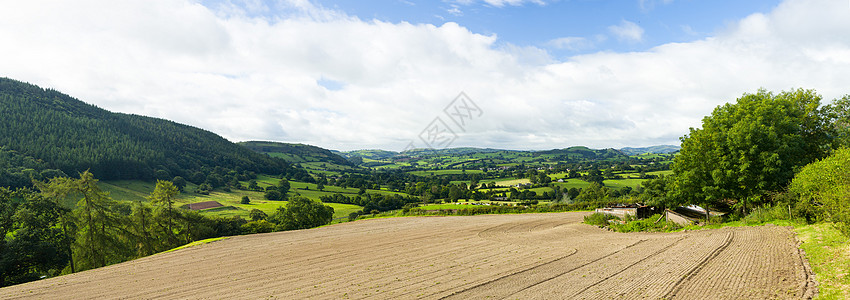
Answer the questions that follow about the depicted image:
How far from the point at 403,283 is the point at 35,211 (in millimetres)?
41213

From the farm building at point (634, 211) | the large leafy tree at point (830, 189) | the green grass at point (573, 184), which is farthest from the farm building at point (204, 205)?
the large leafy tree at point (830, 189)

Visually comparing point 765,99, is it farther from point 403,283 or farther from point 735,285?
point 403,283

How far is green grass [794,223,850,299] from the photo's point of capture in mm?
10766

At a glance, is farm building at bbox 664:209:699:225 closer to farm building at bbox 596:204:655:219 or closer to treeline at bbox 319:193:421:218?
farm building at bbox 596:204:655:219

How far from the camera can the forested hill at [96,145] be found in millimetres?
96875

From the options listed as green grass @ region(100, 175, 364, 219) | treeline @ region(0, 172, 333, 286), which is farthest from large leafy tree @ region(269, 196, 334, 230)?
green grass @ region(100, 175, 364, 219)

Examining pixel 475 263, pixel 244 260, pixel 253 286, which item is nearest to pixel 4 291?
pixel 244 260

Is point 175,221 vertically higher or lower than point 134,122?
lower

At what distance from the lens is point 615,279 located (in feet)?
48.5

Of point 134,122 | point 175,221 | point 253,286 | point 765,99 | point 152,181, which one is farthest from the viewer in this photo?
point 134,122

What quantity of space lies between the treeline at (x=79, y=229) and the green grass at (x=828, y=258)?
51110 millimetres

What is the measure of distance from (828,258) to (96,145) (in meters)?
160

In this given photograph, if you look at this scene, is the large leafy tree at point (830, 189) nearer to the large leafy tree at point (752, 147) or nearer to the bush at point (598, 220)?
the large leafy tree at point (752, 147)

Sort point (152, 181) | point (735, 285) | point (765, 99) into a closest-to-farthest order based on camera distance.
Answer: point (735, 285)
point (765, 99)
point (152, 181)
